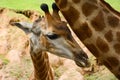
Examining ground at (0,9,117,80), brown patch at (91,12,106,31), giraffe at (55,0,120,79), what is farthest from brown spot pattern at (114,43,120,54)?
ground at (0,9,117,80)

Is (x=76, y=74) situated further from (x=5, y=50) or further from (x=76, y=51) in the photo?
(x=76, y=51)

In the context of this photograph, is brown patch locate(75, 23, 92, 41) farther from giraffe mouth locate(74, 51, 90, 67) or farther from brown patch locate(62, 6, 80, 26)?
giraffe mouth locate(74, 51, 90, 67)

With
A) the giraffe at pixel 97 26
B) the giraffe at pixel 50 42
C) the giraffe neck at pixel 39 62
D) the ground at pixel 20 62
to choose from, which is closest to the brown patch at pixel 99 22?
the giraffe at pixel 97 26

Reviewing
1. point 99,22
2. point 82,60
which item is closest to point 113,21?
point 99,22

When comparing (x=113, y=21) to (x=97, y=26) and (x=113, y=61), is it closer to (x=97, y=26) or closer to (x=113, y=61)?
(x=97, y=26)

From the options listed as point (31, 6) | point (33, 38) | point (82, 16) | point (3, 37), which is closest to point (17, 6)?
point (31, 6)

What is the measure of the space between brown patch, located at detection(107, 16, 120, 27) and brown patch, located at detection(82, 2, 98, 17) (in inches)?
3.4

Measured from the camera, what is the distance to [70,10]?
1946 millimetres

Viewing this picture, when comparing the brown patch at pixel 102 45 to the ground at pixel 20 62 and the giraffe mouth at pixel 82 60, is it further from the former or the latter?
the ground at pixel 20 62

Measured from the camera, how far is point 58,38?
9.27 feet

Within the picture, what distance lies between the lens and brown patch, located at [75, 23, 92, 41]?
1939mm

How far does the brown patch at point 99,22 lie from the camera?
1.96 metres

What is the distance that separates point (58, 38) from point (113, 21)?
0.87 m

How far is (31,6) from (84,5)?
15.8 ft
